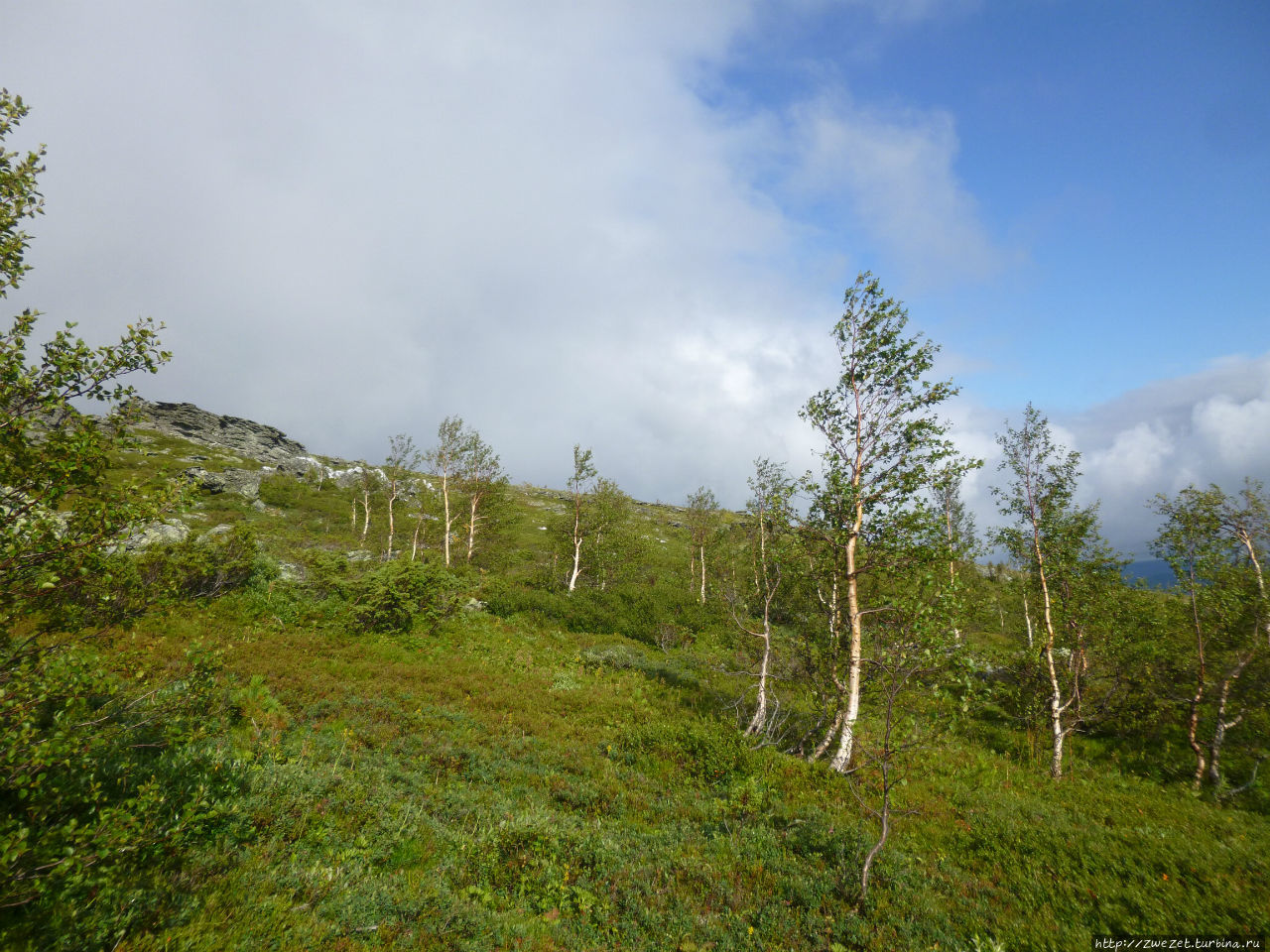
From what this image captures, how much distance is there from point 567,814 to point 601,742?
4.33 meters

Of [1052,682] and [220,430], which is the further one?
[220,430]

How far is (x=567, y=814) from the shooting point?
415 inches

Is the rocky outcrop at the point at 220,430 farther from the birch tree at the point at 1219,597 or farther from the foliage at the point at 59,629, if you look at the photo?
the birch tree at the point at 1219,597

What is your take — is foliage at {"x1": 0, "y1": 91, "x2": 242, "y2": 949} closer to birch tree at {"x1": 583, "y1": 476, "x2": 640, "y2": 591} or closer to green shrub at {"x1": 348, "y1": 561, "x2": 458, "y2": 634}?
green shrub at {"x1": 348, "y1": 561, "x2": 458, "y2": 634}

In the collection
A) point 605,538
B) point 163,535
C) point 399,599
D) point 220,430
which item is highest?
point 220,430

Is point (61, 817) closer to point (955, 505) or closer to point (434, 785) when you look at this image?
point (434, 785)

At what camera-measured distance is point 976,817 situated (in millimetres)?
11477

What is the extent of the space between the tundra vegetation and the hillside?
0.08m

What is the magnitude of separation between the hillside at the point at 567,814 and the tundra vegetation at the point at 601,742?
8 centimetres

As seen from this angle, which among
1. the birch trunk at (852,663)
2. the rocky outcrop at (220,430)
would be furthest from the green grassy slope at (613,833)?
the rocky outcrop at (220,430)

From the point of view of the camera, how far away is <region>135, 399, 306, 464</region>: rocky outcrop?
324 feet

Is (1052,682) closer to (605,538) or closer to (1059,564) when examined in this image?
(1059,564)

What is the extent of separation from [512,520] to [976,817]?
118 feet

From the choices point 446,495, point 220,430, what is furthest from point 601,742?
point 220,430
